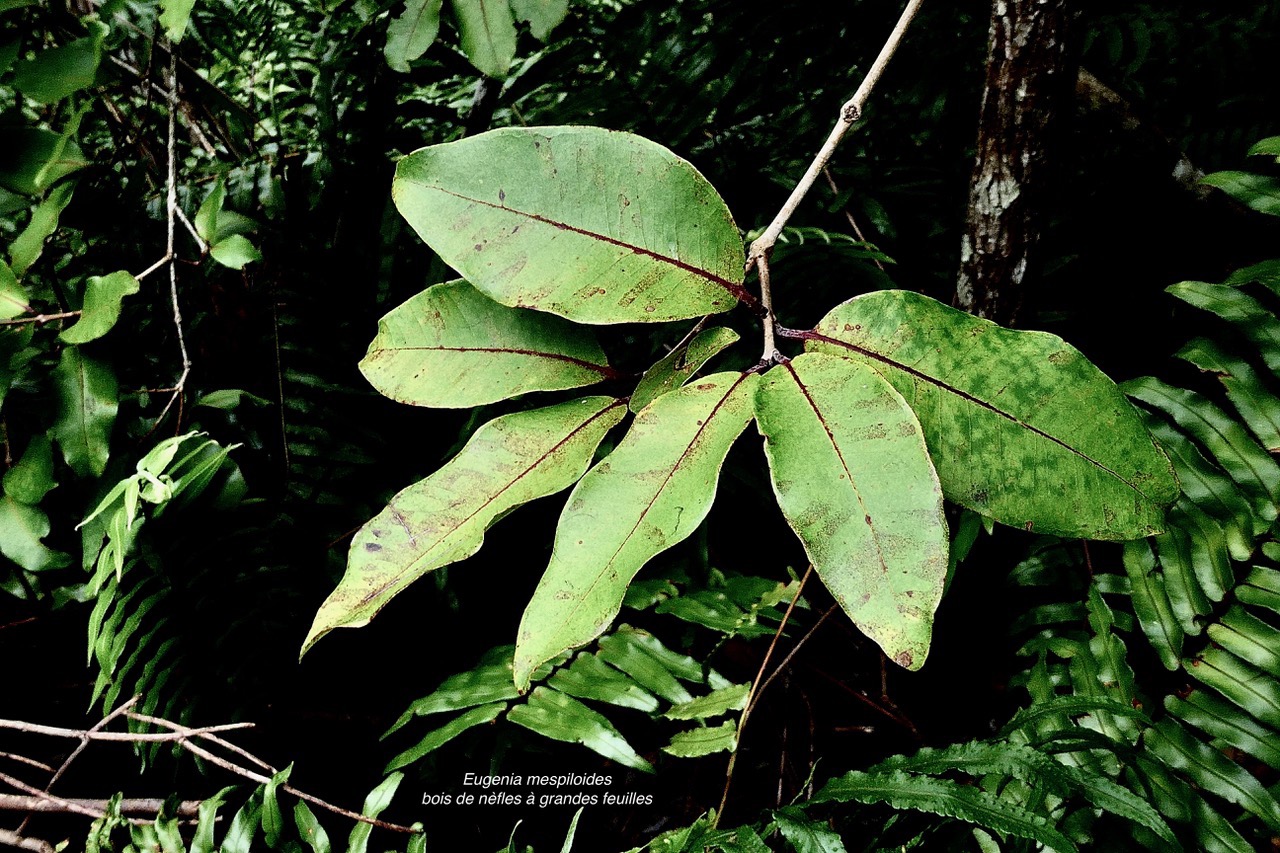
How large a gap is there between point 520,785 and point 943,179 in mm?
1262

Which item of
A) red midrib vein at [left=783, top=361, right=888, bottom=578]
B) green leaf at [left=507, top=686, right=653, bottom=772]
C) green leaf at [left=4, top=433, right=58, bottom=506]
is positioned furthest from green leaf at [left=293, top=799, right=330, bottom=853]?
red midrib vein at [left=783, top=361, right=888, bottom=578]

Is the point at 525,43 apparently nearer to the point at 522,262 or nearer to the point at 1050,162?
the point at 1050,162

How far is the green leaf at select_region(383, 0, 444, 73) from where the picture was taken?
2.62 ft

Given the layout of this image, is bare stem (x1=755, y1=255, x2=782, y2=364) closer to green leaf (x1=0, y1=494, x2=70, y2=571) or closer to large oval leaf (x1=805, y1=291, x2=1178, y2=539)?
large oval leaf (x1=805, y1=291, x2=1178, y2=539)

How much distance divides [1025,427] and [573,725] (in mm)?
703

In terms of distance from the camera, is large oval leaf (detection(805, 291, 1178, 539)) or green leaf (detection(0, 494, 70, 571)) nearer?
large oval leaf (detection(805, 291, 1178, 539))

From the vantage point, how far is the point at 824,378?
0.44 meters

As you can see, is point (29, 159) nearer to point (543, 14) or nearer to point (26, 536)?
point (26, 536)

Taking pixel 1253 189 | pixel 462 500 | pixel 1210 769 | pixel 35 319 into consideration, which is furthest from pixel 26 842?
pixel 1253 189

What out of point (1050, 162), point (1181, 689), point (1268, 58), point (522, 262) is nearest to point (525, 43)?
point (1050, 162)

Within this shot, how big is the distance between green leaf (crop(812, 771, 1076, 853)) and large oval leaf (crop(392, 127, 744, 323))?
0.52 meters

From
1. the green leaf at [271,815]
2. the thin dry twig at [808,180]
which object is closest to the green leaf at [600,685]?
the green leaf at [271,815]

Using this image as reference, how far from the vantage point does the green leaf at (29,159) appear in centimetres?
85

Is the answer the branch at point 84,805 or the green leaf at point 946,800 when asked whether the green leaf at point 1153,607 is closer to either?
the green leaf at point 946,800
